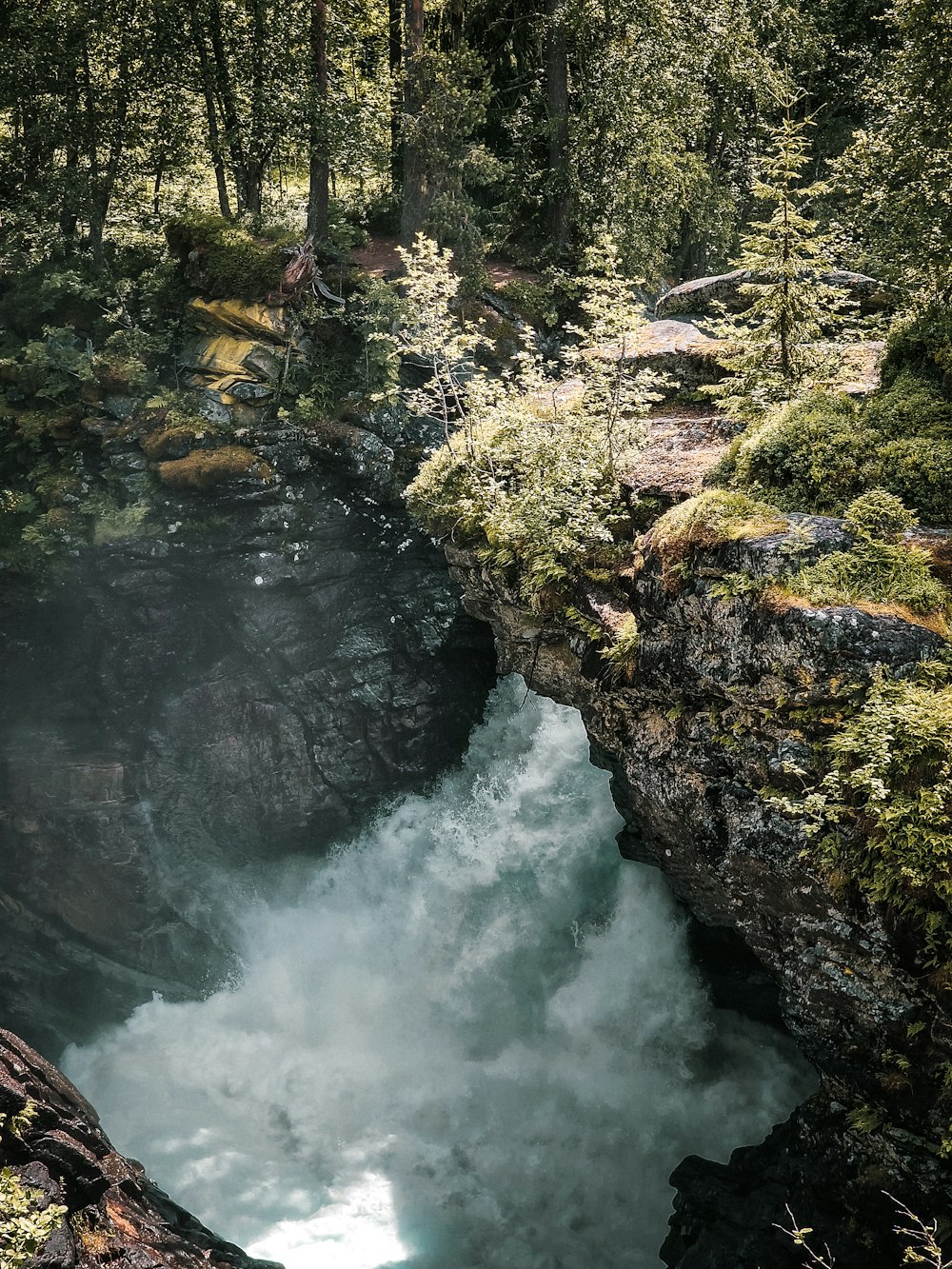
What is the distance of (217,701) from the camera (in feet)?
49.8

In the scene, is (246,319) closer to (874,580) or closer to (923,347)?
(923,347)

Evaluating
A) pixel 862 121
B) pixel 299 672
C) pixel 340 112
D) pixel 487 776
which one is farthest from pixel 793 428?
pixel 862 121

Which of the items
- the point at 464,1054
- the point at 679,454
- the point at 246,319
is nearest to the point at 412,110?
the point at 246,319

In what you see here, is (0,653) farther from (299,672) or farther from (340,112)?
(340,112)

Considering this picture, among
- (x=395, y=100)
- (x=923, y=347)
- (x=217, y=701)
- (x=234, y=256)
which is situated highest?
(x=395, y=100)

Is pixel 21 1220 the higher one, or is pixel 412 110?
pixel 412 110

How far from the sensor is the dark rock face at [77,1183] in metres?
7.62

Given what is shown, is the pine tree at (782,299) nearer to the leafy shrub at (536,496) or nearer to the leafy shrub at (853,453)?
the leafy shrub at (853,453)

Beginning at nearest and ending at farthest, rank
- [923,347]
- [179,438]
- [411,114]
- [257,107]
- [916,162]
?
[923,347] → [916,162] → [179,438] → [411,114] → [257,107]

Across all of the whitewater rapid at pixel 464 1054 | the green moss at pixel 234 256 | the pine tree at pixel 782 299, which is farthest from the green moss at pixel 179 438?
the pine tree at pixel 782 299

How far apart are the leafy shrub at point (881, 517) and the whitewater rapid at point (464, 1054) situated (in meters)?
7.00

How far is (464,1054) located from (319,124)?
16.5 meters

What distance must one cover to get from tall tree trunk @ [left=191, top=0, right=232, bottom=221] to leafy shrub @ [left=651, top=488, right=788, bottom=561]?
41.7 feet

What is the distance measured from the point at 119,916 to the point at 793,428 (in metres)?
12.7
